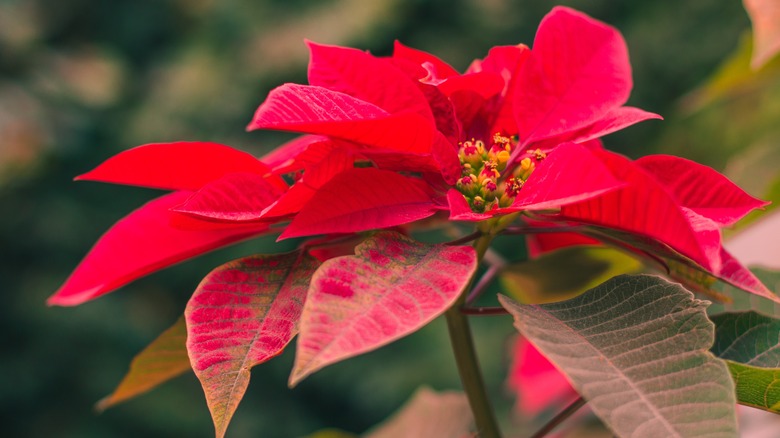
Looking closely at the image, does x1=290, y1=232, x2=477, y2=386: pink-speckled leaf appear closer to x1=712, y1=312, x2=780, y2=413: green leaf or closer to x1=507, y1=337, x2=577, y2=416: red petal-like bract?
x1=712, y1=312, x2=780, y2=413: green leaf

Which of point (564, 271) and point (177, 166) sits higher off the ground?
point (177, 166)

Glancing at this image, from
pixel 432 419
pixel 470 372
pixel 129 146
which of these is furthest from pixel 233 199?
pixel 129 146

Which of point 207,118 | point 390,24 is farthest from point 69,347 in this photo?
point 390,24

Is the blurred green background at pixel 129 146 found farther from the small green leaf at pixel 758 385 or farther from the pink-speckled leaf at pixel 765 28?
the small green leaf at pixel 758 385

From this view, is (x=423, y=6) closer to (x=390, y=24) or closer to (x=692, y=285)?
(x=390, y=24)

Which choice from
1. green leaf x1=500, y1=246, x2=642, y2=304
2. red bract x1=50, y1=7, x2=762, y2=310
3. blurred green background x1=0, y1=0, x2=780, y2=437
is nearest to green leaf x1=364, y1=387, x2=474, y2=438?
green leaf x1=500, y1=246, x2=642, y2=304

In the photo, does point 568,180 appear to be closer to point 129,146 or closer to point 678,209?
point 678,209
